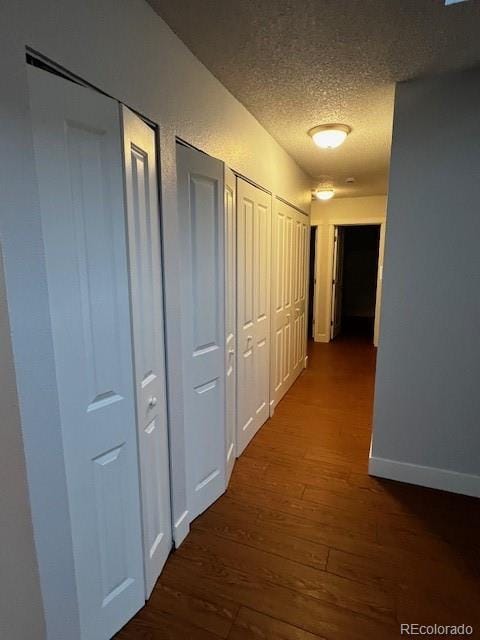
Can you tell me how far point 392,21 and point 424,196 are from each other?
90 cm

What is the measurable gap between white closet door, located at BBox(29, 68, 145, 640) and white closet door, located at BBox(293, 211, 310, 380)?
112 inches

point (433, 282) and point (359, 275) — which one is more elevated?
point (433, 282)

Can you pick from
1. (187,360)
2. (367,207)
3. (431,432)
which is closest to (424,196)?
(431,432)

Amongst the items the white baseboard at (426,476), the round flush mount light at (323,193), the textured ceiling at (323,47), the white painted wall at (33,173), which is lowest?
the white baseboard at (426,476)

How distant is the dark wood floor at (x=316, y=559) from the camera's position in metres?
1.37

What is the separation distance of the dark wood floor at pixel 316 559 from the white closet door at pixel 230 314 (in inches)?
11.0

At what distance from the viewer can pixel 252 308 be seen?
8.59ft

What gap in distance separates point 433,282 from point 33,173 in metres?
2.08

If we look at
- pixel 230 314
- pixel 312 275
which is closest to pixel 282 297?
pixel 230 314

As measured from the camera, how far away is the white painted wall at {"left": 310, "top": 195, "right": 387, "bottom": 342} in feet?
17.9

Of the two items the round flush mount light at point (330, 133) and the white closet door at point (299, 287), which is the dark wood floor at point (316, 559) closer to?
the white closet door at point (299, 287)

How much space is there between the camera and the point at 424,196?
201cm

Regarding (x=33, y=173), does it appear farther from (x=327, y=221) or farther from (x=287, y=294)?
(x=327, y=221)
